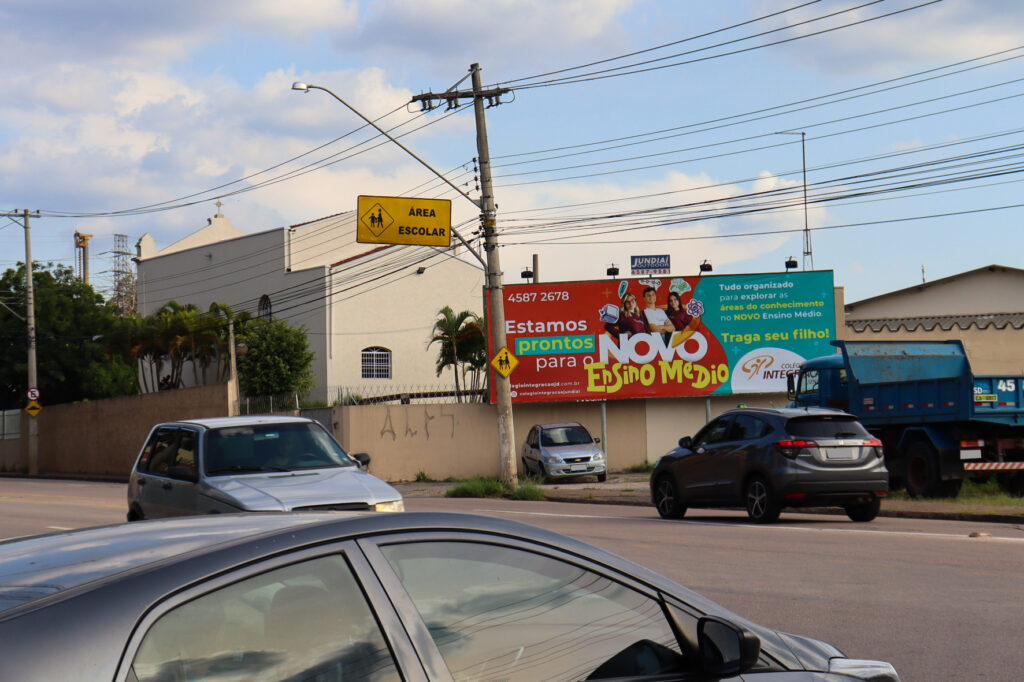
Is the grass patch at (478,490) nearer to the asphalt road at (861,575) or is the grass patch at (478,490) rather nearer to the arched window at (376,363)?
the asphalt road at (861,575)

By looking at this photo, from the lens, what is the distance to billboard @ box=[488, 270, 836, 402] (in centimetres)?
3644

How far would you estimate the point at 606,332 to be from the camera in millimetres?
36688

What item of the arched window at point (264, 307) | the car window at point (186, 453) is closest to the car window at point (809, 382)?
the car window at point (186, 453)

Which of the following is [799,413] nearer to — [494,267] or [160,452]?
[160,452]

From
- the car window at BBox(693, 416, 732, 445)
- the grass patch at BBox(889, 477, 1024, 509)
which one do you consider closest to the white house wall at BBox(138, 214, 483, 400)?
the grass patch at BBox(889, 477, 1024, 509)

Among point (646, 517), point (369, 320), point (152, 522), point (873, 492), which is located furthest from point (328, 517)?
point (369, 320)

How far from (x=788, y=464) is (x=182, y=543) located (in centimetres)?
1450

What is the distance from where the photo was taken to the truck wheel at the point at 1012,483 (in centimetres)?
2131

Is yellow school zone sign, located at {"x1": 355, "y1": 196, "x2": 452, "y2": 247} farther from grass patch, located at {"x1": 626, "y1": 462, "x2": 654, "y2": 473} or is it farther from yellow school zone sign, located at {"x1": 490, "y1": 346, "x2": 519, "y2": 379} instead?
grass patch, located at {"x1": 626, "y1": 462, "x2": 654, "y2": 473}

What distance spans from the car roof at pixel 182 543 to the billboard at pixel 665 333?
32.8 metres

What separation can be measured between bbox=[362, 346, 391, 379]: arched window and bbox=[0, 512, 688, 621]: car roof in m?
56.7

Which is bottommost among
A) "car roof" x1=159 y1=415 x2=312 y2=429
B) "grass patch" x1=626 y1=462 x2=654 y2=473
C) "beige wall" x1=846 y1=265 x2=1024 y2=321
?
"grass patch" x1=626 y1=462 x2=654 y2=473

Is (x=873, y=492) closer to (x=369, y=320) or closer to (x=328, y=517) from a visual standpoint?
(x=328, y=517)

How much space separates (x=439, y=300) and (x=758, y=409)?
45.6 m
